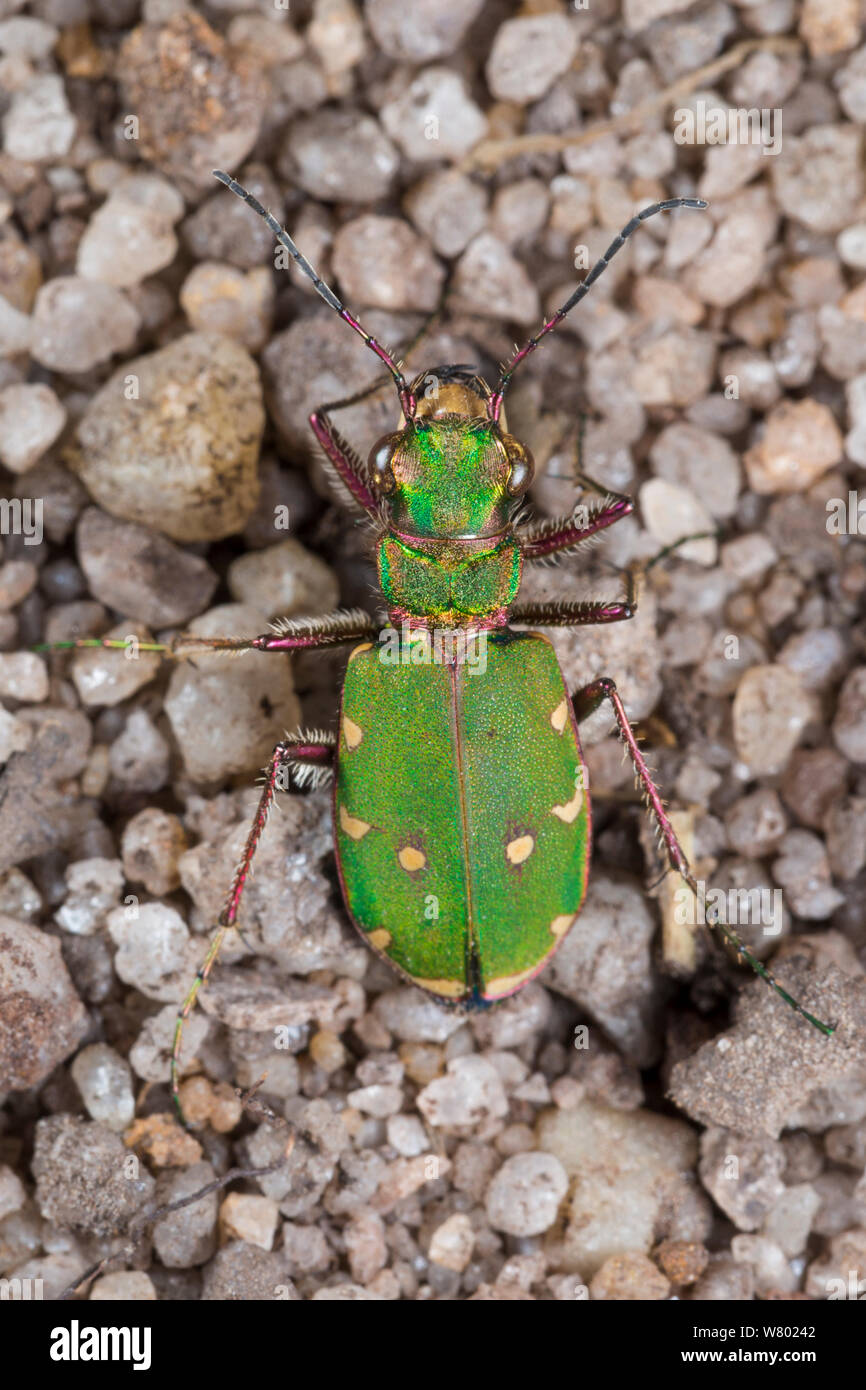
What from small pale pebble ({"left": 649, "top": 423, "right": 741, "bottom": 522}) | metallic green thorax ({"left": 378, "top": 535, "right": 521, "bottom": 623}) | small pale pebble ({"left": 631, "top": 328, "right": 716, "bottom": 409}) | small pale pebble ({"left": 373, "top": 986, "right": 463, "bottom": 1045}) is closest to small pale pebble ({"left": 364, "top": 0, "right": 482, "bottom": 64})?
small pale pebble ({"left": 631, "top": 328, "right": 716, "bottom": 409})

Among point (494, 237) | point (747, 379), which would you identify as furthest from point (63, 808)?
point (747, 379)

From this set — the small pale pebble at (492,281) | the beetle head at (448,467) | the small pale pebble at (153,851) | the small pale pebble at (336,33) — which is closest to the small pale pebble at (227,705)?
the small pale pebble at (153,851)

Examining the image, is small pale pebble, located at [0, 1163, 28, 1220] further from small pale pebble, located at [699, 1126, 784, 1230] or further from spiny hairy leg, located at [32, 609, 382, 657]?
small pale pebble, located at [699, 1126, 784, 1230]

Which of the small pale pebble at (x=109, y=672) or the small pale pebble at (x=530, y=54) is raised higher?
the small pale pebble at (x=530, y=54)

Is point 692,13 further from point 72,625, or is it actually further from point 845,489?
point 72,625

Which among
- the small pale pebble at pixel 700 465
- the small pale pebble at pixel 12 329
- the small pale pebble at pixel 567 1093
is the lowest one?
the small pale pebble at pixel 567 1093

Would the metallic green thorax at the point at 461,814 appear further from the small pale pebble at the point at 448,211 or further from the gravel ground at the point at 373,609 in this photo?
the small pale pebble at the point at 448,211

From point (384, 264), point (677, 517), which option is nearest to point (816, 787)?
point (677, 517)
